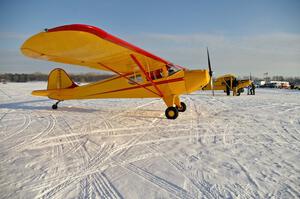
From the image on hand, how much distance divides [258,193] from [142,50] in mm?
5424

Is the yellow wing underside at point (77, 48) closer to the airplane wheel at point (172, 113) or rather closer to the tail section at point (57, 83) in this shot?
the airplane wheel at point (172, 113)

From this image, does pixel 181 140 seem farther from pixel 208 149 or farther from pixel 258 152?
pixel 258 152

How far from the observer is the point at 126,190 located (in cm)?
277

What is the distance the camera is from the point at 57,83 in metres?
11.0

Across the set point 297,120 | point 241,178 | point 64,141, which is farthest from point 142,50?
point 297,120

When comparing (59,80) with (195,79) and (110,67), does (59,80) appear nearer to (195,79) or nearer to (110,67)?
(110,67)

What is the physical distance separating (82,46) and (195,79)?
13.9ft

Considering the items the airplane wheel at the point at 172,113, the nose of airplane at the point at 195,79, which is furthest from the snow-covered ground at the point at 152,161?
the nose of airplane at the point at 195,79

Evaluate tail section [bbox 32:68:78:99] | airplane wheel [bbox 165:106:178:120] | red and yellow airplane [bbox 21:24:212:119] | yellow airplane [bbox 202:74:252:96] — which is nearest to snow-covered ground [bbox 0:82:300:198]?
airplane wheel [bbox 165:106:178:120]

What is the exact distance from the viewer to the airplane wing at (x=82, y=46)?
4660 millimetres

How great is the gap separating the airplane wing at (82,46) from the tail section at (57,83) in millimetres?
3580

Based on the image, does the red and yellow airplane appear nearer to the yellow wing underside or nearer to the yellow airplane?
the yellow wing underside

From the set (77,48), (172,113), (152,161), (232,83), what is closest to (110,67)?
(77,48)

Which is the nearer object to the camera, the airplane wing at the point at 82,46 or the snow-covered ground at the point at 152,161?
the snow-covered ground at the point at 152,161
